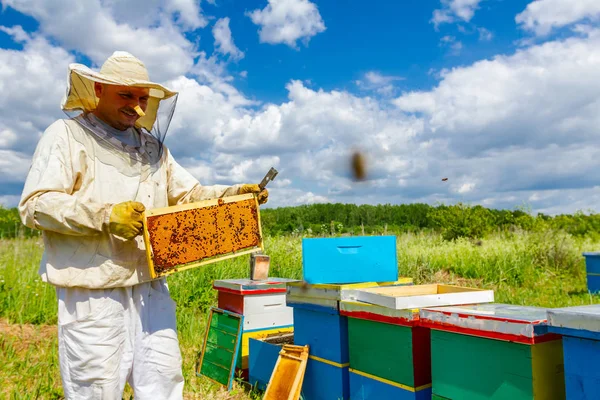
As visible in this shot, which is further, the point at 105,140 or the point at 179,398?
the point at 179,398

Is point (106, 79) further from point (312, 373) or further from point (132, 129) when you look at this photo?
point (312, 373)

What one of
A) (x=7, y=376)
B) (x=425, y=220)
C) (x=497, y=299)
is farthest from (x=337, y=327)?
(x=425, y=220)

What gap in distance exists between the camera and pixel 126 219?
231 centimetres

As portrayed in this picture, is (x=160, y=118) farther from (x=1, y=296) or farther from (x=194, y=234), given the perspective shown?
(x=1, y=296)

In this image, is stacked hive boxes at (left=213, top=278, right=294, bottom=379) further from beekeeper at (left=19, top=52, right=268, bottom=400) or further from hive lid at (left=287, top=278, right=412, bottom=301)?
beekeeper at (left=19, top=52, right=268, bottom=400)

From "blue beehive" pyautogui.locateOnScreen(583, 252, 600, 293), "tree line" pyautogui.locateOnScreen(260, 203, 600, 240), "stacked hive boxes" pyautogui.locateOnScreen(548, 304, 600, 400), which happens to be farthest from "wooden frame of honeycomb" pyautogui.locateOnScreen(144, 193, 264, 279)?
"tree line" pyautogui.locateOnScreen(260, 203, 600, 240)

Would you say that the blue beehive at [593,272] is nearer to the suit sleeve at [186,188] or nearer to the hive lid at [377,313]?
the hive lid at [377,313]

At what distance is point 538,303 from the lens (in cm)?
741

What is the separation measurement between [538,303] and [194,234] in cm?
638

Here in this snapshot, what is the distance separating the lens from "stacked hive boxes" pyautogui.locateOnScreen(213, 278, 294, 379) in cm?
424

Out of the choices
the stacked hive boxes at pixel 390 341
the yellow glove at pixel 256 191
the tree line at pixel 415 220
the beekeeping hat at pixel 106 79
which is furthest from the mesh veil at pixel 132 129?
the tree line at pixel 415 220

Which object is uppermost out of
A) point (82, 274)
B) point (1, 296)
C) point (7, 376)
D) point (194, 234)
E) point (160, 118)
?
point (160, 118)

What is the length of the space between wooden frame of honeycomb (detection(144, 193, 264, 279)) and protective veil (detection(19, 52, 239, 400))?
0.15 meters

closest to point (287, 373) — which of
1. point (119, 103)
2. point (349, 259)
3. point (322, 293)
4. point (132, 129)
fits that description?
point (322, 293)
